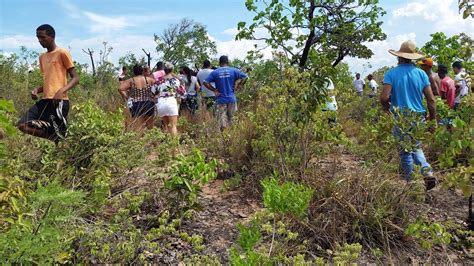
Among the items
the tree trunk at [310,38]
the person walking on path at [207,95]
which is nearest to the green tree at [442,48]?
the tree trunk at [310,38]

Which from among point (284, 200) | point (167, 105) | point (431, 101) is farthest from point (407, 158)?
point (167, 105)

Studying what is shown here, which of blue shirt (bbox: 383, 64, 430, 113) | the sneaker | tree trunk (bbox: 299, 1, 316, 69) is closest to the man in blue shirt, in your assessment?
blue shirt (bbox: 383, 64, 430, 113)

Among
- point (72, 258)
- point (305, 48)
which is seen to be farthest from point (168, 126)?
point (305, 48)

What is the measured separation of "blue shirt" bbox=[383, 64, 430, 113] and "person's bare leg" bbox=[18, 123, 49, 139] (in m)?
3.30

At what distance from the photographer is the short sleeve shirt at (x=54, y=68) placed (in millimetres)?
4602

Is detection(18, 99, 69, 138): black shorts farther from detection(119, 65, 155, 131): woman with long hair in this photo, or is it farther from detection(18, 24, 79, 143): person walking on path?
detection(119, 65, 155, 131): woman with long hair

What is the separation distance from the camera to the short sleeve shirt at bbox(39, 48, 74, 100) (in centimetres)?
460

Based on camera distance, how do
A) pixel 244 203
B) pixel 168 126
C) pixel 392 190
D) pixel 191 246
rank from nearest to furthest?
1. pixel 191 246
2. pixel 392 190
3. pixel 244 203
4. pixel 168 126

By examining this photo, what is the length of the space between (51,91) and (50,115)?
24 centimetres

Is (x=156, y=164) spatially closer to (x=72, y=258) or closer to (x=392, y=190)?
(x=72, y=258)

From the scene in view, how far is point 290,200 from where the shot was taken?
9.50 ft

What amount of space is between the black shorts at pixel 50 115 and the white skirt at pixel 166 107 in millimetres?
1928

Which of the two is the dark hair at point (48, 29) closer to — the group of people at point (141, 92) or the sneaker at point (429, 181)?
the group of people at point (141, 92)

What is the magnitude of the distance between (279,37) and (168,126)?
4.81m
